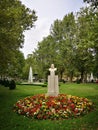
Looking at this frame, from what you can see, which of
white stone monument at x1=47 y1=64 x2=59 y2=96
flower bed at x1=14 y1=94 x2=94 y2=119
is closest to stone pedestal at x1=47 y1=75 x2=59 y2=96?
white stone monument at x1=47 y1=64 x2=59 y2=96

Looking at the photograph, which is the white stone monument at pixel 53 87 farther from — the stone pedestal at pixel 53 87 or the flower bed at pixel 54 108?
the flower bed at pixel 54 108

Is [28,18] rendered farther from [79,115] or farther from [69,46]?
[69,46]

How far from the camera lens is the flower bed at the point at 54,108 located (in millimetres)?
13469

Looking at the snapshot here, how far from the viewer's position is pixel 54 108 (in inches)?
560

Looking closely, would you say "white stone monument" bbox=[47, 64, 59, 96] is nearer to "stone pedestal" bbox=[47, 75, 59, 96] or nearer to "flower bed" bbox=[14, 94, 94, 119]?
"stone pedestal" bbox=[47, 75, 59, 96]

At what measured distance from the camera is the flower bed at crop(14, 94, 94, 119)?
13469 mm

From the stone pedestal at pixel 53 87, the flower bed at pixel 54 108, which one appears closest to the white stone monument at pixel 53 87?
the stone pedestal at pixel 53 87

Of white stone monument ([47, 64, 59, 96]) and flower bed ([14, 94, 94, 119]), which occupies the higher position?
white stone monument ([47, 64, 59, 96])

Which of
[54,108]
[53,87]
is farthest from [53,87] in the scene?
[54,108]

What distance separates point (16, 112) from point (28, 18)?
1729 centimetres

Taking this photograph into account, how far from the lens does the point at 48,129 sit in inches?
443

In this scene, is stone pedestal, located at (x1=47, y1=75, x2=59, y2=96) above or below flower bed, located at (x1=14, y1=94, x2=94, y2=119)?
above

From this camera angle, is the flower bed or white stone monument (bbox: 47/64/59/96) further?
white stone monument (bbox: 47/64/59/96)

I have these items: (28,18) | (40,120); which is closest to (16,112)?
(40,120)
